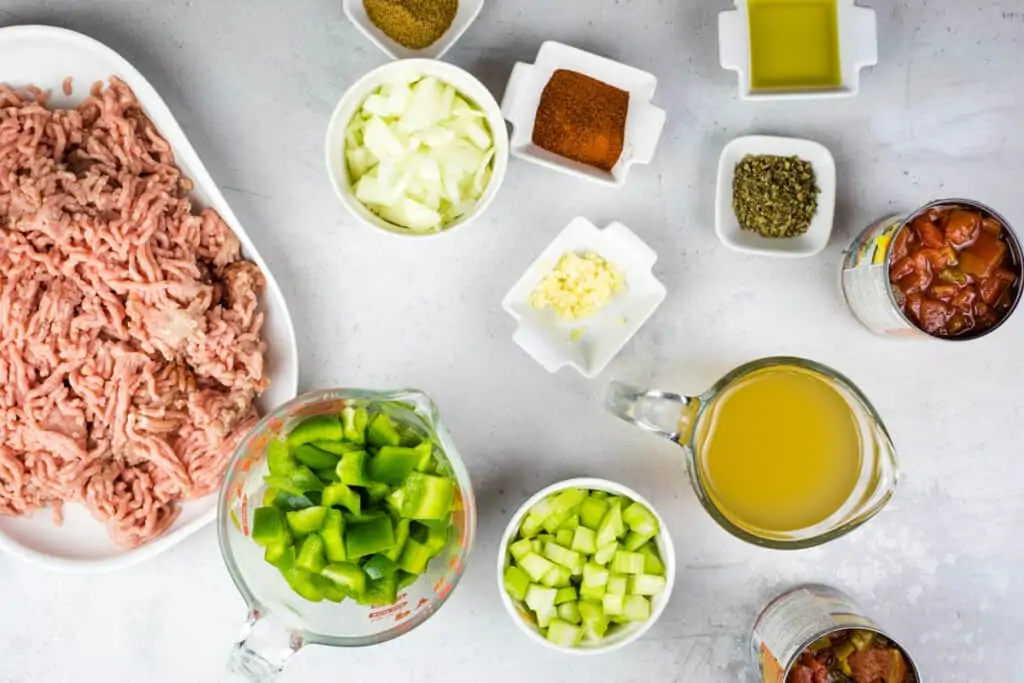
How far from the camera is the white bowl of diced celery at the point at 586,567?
5.21 feet

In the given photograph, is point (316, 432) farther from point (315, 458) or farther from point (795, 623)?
point (795, 623)

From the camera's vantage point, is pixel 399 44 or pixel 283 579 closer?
pixel 283 579

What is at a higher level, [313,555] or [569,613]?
[313,555]

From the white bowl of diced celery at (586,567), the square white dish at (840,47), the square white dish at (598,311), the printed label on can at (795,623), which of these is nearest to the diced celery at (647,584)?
the white bowl of diced celery at (586,567)

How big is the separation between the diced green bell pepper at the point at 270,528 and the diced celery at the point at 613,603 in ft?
1.80

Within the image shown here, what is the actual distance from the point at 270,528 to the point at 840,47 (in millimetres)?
1294

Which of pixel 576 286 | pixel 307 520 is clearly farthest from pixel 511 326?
pixel 307 520

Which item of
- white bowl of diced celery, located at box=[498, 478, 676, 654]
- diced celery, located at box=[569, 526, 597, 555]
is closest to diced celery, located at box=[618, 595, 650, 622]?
white bowl of diced celery, located at box=[498, 478, 676, 654]

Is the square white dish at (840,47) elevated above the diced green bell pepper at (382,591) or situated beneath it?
elevated above

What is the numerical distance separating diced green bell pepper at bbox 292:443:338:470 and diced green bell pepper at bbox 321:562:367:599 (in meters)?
0.15

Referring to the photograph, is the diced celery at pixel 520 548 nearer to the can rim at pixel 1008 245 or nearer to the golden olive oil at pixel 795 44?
the can rim at pixel 1008 245

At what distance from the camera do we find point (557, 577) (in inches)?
62.8

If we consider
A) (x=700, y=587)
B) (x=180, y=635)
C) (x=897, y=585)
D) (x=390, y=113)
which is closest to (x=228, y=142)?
(x=390, y=113)

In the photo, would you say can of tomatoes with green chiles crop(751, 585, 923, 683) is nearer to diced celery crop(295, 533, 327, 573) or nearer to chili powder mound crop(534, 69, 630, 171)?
diced celery crop(295, 533, 327, 573)
